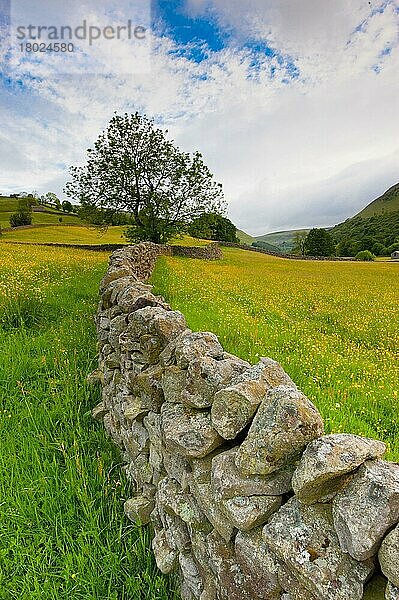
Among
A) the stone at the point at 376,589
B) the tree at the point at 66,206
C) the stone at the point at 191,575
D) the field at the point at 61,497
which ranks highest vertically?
the tree at the point at 66,206

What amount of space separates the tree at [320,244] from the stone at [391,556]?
106130 millimetres

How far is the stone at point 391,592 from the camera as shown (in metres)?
1.33

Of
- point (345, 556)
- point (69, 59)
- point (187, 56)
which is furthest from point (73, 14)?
point (345, 556)

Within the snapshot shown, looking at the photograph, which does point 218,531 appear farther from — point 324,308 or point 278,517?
point 324,308

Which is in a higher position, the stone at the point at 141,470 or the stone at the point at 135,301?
the stone at the point at 135,301

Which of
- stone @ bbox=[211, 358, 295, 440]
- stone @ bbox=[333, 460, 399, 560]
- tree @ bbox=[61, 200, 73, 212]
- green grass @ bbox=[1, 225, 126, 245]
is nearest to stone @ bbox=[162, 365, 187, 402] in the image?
stone @ bbox=[211, 358, 295, 440]

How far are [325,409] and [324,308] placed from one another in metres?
8.74

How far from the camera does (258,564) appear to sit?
1.80 m

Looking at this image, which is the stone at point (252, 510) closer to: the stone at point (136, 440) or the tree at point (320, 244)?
the stone at point (136, 440)

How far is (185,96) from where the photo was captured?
1043 inches

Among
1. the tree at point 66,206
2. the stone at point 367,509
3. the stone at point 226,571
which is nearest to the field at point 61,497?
the stone at point 226,571

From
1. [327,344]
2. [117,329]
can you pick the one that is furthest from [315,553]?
[327,344]

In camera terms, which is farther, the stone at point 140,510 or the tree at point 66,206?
the tree at point 66,206

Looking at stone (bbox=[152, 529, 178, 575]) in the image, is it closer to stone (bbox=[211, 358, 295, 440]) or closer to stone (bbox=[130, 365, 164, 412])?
stone (bbox=[130, 365, 164, 412])
